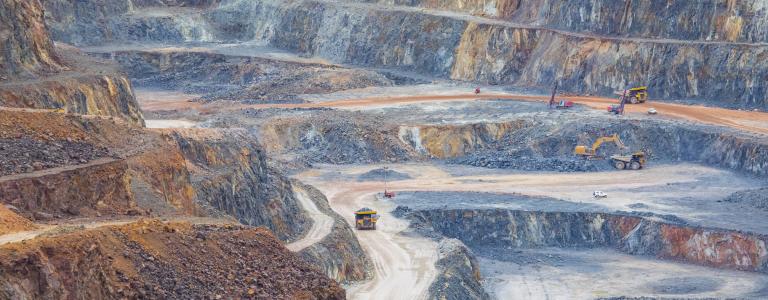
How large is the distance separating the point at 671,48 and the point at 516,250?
3181 centimetres

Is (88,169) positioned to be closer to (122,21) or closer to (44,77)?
(44,77)

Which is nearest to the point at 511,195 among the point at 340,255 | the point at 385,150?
the point at 385,150

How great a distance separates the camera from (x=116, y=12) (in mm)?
132125

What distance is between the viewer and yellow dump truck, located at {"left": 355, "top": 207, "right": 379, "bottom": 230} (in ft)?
220

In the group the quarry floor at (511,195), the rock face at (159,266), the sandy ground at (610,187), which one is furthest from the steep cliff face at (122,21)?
the rock face at (159,266)

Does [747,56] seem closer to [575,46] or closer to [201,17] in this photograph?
[575,46]

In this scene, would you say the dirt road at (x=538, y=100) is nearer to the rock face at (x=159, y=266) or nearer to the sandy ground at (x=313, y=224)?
the sandy ground at (x=313, y=224)

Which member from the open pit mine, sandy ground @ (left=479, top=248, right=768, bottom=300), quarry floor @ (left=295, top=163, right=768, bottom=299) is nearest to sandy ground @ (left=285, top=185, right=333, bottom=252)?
the open pit mine

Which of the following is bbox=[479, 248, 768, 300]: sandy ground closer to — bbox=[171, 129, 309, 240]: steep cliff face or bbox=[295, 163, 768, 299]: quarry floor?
bbox=[295, 163, 768, 299]: quarry floor

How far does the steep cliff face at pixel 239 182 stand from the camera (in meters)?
55.8

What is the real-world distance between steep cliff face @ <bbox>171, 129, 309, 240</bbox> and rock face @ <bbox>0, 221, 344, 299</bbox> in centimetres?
1640

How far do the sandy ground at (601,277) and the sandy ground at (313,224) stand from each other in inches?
298

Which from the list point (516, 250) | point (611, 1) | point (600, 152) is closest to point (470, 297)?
point (516, 250)

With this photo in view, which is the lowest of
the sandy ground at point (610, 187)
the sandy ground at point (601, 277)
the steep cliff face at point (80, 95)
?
the sandy ground at point (601, 277)
